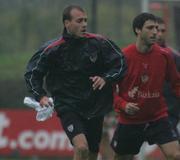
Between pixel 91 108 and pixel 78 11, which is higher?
pixel 78 11

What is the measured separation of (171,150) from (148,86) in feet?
2.61

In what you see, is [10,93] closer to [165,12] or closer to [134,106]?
[165,12]

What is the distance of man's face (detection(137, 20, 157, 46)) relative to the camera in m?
10.8

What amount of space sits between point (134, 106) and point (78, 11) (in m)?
1.27

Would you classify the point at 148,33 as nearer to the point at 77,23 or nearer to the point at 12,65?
the point at 77,23

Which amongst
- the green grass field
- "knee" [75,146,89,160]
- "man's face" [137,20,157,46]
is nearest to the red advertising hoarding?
the green grass field

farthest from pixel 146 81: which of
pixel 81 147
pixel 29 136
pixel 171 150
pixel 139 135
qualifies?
pixel 29 136

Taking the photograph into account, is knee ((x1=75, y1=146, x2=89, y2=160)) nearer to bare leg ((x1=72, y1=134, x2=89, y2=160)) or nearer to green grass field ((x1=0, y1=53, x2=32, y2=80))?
bare leg ((x1=72, y1=134, x2=89, y2=160))

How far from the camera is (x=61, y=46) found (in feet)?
34.7

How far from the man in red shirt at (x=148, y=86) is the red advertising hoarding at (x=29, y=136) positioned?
6565 mm

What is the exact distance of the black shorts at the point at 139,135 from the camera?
35.8 ft

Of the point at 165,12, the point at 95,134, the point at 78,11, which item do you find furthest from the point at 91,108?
the point at 165,12

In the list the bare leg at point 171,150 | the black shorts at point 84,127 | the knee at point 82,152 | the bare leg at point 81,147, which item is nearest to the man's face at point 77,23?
the black shorts at point 84,127

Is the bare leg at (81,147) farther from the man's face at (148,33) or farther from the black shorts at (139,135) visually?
the man's face at (148,33)
